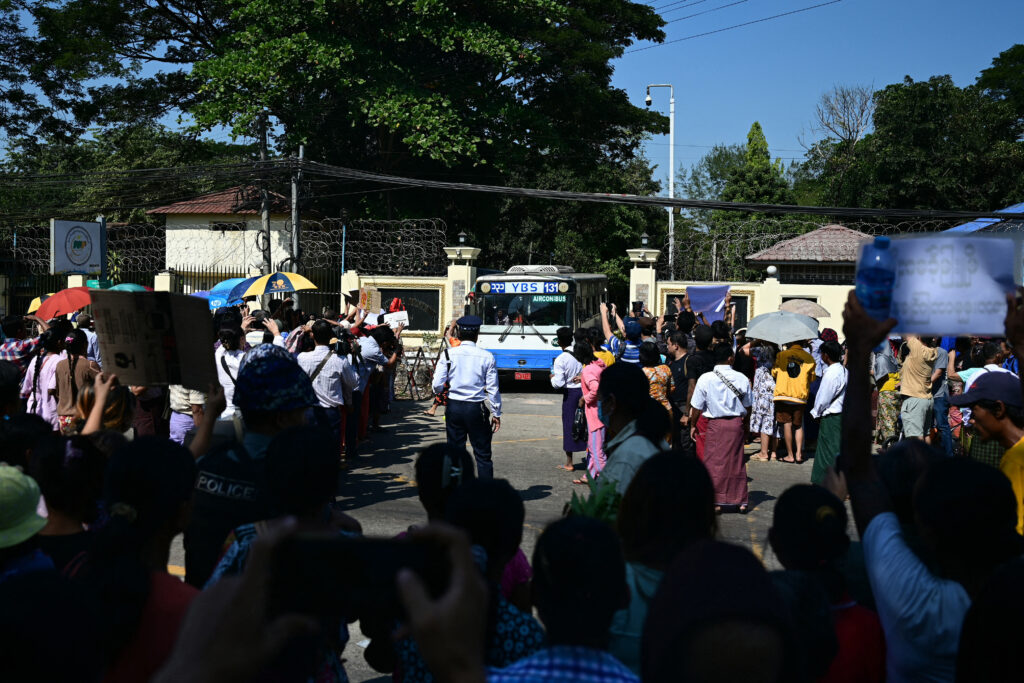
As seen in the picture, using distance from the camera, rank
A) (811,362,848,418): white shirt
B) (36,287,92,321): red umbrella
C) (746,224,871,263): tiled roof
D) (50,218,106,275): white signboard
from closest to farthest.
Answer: (811,362,848,418): white shirt → (36,287,92,321): red umbrella → (50,218,106,275): white signboard → (746,224,871,263): tiled roof

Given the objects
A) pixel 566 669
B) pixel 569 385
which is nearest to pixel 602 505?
pixel 566 669

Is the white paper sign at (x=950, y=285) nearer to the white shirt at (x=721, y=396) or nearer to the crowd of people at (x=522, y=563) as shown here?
the crowd of people at (x=522, y=563)

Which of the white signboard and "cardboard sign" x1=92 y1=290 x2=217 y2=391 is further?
the white signboard

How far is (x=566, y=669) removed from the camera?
5.11ft

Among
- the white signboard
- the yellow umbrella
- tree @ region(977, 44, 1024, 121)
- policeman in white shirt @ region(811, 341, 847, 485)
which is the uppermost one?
tree @ region(977, 44, 1024, 121)

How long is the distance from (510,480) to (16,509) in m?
7.25

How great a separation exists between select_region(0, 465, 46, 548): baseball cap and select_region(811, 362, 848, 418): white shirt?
8029mm

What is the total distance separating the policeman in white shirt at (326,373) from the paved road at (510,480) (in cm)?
91

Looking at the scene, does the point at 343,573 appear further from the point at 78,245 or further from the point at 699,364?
the point at 78,245

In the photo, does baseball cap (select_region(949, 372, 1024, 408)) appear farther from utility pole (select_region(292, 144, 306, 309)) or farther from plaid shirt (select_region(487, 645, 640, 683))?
utility pole (select_region(292, 144, 306, 309))

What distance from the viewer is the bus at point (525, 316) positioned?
58.6 feet

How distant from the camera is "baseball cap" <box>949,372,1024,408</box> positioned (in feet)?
13.4

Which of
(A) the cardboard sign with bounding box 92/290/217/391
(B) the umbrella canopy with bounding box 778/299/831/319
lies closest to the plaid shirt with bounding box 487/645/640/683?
(A) the cardboard sign with bounding box 92/290/217/391

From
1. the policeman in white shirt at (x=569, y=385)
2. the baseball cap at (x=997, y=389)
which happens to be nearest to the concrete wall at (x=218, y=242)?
the policeman in white shirt at (x=569, y=385)
